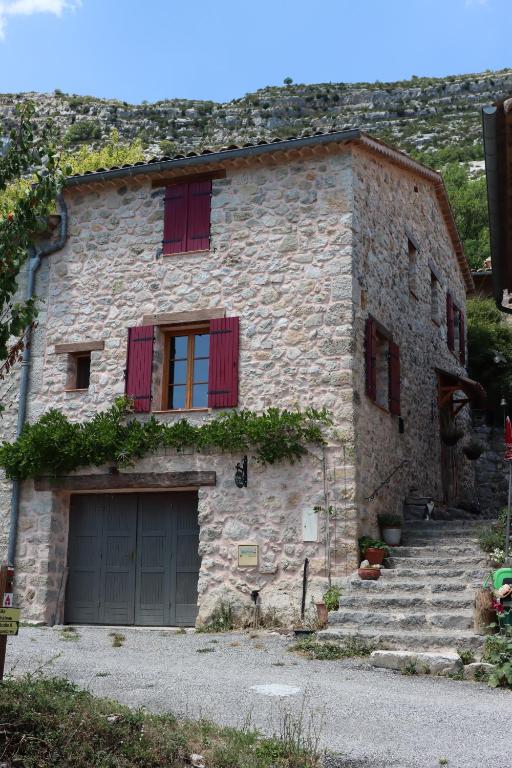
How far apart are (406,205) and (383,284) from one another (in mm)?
2167

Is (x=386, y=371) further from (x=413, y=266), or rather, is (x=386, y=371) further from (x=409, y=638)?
(x=409, y=638)

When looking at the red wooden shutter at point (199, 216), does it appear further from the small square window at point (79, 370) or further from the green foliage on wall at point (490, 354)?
the green foliage on wall at point (490, 354)

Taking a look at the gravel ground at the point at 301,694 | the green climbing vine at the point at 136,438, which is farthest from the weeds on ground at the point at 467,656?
the green climbing vine at the point at 136,438

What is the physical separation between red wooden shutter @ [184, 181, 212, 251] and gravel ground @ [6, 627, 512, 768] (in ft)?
17.6

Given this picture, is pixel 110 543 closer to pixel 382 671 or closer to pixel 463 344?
pixel 382 671

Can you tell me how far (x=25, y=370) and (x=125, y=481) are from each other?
2436 mm

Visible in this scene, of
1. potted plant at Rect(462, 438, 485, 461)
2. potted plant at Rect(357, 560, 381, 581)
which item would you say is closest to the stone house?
potted plant at Rect(357, 560, 381, 581)

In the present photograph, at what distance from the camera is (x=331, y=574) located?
9.96m

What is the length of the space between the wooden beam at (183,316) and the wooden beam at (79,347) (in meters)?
0.78

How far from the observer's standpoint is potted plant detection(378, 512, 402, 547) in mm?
10680

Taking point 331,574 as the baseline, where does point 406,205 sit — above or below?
above

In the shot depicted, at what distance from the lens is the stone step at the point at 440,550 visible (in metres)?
10.1

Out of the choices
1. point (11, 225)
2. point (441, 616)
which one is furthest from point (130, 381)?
point (11, 225)

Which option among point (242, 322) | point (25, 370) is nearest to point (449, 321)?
point (242, 322)
